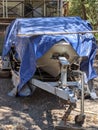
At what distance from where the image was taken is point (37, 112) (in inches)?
299

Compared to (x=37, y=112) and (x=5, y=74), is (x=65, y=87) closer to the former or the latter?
(x=37, y=112)

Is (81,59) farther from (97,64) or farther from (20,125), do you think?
(97,64)

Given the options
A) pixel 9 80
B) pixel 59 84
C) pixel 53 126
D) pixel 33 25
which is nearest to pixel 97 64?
pixel 9 80

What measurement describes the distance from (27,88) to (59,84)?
2.94 ft

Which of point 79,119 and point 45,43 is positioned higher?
point 45,43

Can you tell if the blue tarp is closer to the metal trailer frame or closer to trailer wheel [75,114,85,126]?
the metal trailer frame

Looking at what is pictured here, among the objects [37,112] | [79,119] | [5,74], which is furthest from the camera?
[5,74]

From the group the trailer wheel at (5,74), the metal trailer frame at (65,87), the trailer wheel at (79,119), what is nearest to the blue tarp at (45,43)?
the metal trailer frame at (65,87)

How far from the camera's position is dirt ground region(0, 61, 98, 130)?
6840mm

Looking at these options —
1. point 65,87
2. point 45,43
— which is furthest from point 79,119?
point 45,43

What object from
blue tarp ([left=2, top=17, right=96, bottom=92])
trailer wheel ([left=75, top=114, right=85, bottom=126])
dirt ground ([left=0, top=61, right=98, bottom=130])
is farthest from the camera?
blue tarp ([left=2, top=17, right=96, bottom=92])

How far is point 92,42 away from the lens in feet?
27.1

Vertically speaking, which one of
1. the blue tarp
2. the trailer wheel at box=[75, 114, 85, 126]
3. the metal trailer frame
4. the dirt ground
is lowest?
the dirt ground

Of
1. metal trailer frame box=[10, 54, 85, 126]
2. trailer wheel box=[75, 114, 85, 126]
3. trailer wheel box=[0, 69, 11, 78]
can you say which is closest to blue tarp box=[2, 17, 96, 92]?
metal trailer frame box=[10, 54, 85, 126]
